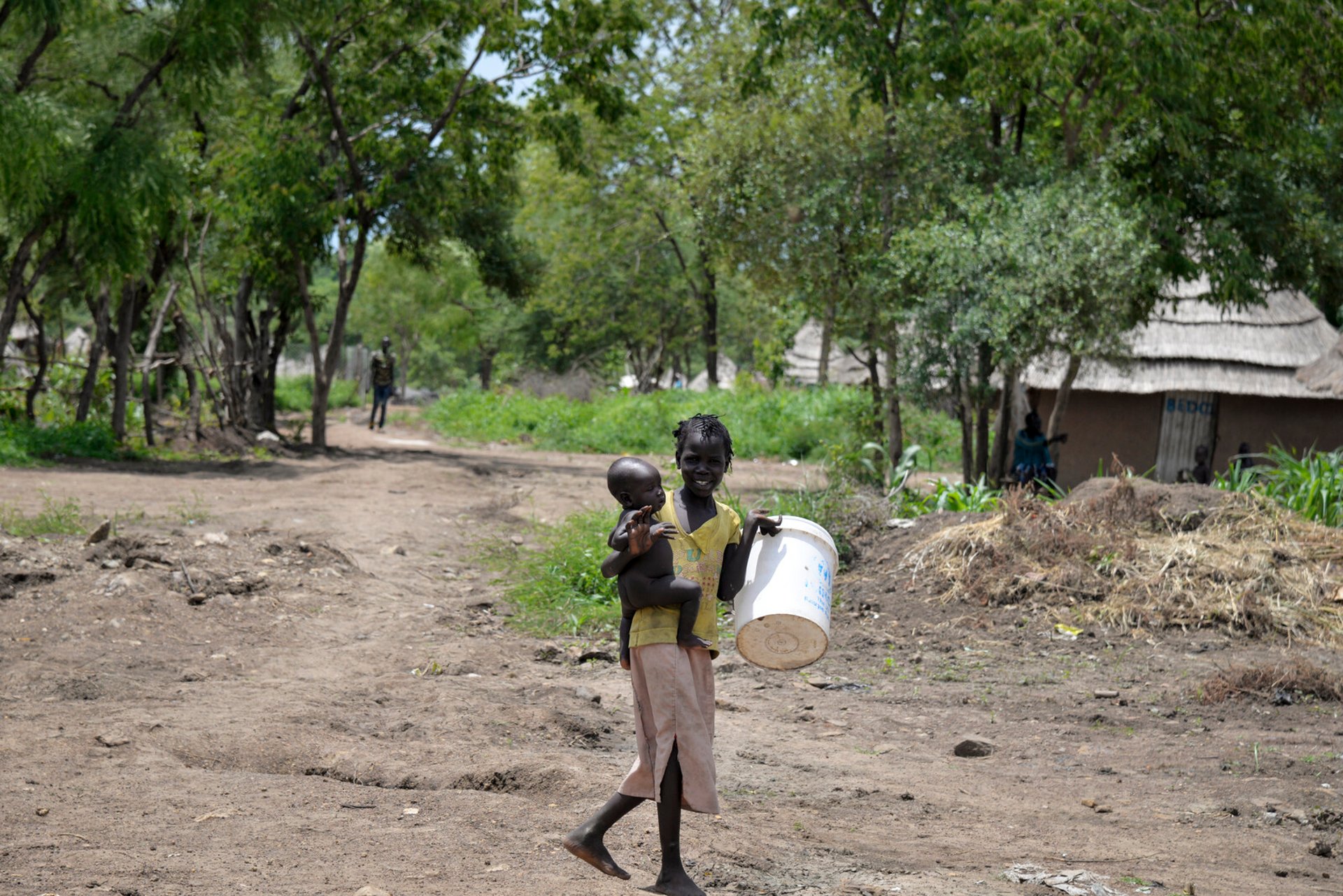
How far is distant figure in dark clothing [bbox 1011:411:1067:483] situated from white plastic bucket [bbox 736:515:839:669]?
917cm

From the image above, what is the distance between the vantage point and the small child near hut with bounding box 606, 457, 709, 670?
3098mm

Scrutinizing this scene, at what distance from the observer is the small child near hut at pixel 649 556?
3.10 metres

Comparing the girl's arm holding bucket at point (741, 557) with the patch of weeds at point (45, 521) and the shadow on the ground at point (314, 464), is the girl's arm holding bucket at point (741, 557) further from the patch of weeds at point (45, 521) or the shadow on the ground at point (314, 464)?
the shadow on the ground at point (314, 464)

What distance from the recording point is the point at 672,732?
3170 mm

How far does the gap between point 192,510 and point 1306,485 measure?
8.35 metres

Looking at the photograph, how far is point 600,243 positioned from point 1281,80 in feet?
59.2

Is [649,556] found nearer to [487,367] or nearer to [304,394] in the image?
[304,394]

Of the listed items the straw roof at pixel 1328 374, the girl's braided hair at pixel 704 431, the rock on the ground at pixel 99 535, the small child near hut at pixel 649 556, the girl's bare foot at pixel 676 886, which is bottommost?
the girl's bare foot at pixel 676 886

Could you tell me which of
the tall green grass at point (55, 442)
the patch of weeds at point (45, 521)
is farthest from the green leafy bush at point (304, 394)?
the patch of weeds at point (45, 521)

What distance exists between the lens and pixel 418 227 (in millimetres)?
18062

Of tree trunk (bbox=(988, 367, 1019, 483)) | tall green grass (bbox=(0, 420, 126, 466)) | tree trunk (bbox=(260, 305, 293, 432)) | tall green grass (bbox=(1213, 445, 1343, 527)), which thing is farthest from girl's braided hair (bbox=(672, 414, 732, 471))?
tree trunk (bbox=(260, 305, 293, 432))

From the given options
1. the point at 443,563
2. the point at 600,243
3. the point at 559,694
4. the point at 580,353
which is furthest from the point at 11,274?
the point at 580,353

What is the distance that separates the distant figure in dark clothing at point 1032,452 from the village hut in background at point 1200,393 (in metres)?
2.88

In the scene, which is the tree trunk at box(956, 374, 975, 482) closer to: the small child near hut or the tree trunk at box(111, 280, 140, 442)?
the small child near hut
